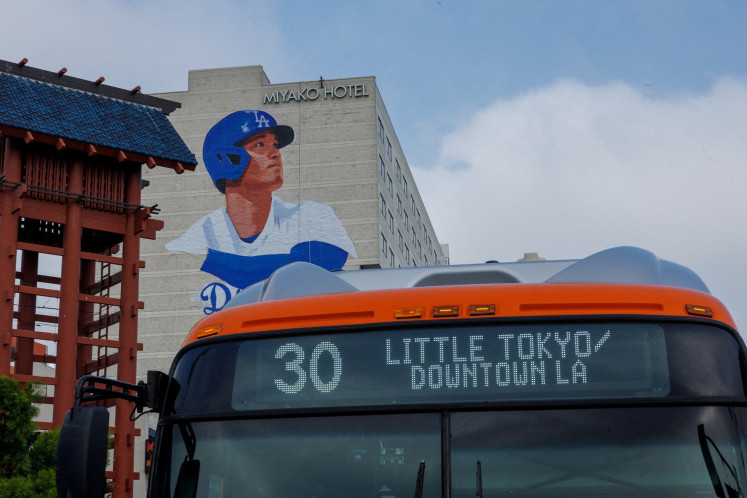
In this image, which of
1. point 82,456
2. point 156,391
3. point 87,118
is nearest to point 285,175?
point 87,118

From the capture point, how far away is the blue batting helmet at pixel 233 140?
7169cm

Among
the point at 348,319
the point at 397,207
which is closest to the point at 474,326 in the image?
the point at 348,319

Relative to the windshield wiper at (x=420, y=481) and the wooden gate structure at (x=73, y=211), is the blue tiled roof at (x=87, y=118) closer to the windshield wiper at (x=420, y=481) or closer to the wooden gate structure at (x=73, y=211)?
the wooden gate structure at (x=73, y=211)

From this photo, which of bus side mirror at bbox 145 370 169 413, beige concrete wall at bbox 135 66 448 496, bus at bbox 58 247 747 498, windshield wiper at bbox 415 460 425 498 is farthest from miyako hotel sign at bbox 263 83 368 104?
windshield wiper at bbox 415 460 425 498

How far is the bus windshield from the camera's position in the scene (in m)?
4.46

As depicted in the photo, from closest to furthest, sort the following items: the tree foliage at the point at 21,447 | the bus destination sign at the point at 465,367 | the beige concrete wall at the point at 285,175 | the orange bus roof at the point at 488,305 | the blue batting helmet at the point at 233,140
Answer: the bus destination sign at the point at 465,367, the orange bus roof at the point at 488,305, the tree foliage at the point at 21,447, the beige concrete wall at the point at 285,175, the blue batting helmet at the point at 233,140

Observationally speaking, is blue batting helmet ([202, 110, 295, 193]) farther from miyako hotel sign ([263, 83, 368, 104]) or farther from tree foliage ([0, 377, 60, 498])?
tree foliage ([0, 377, 60, 498])

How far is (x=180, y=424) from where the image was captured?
504 centimetres

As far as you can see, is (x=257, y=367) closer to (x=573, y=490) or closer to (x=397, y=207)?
(x=573, y=490)

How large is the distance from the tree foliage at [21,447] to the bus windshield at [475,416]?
890 inches

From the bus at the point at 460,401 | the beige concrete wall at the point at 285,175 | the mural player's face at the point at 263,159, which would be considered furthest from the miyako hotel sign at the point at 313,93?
the bus at the point at 460,401

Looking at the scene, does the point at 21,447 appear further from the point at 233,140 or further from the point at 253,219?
the point at 233,140

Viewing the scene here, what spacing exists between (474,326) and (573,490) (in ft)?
2.97

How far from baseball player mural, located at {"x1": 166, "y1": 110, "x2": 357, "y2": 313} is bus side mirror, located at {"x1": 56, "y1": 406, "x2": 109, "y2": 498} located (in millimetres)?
64810
